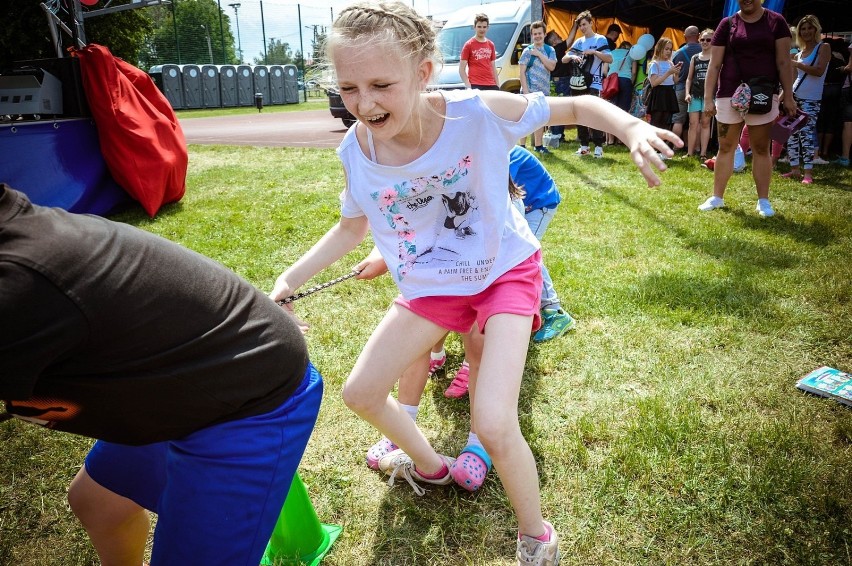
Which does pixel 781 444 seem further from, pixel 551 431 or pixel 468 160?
pixel 468 160

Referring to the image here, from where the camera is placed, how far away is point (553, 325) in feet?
11.6

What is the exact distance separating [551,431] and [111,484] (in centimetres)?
184

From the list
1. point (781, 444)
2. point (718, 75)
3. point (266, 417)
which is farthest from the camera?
point (718, 75)

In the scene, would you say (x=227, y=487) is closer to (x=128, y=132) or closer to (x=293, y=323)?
(x=293, y=323)

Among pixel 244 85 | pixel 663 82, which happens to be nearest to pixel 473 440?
pixel 663 82

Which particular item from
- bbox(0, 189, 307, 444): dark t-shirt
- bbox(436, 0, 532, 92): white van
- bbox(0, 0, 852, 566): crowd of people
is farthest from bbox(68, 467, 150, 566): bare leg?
bbox(436, 0, 532, 92): white van

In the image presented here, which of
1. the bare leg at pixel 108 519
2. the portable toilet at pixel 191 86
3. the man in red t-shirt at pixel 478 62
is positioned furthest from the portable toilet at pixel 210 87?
the bare leg at pixel 108 519

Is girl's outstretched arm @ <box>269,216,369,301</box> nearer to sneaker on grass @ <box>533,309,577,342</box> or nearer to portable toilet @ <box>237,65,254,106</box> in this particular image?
sneaker on grass @ <box>533,309,577,342</box>

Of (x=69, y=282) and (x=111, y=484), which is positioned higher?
(x=69, y=282)

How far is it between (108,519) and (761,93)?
5.90m

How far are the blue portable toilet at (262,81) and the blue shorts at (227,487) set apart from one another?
32234mm

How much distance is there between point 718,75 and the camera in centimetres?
563

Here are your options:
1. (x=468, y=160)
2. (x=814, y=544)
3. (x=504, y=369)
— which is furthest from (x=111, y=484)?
(x=814, y=544)

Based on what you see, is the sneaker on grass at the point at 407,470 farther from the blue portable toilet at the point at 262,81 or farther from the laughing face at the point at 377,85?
the blue portable toilet at the point at 262,81
